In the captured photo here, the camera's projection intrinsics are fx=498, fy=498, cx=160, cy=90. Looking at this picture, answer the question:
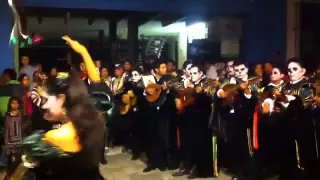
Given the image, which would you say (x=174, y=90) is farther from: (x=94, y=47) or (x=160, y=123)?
(x=94, y=47)

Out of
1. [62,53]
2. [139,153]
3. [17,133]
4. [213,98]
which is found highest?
[62,53]

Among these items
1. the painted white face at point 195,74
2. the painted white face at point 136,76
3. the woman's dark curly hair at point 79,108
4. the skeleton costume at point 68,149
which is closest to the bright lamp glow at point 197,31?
the painted white face at point 136,76

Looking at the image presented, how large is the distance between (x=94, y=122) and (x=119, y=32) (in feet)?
33.9

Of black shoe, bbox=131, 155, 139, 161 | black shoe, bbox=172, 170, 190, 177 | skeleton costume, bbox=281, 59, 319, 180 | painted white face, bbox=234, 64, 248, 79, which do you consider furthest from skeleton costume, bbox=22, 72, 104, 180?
black shoe, bbox=131, 155, 139, 161

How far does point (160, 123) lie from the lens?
7.05 metres

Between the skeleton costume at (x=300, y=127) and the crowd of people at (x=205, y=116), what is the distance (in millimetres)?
11

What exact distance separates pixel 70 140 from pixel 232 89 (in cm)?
380

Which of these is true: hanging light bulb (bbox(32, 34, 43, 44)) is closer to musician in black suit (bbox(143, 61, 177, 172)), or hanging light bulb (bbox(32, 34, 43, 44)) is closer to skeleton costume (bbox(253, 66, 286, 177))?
musician in black suit (bbox(143, 61, 177, 172))

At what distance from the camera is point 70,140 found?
2580 millimetres

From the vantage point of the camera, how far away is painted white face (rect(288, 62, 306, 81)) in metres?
5.59

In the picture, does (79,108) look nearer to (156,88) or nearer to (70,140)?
(70,140)

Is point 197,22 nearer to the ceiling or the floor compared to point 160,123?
nearer to the ceiling

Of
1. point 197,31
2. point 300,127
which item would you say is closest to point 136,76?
point 300,127

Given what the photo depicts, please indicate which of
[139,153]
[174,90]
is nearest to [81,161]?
[174,90]
